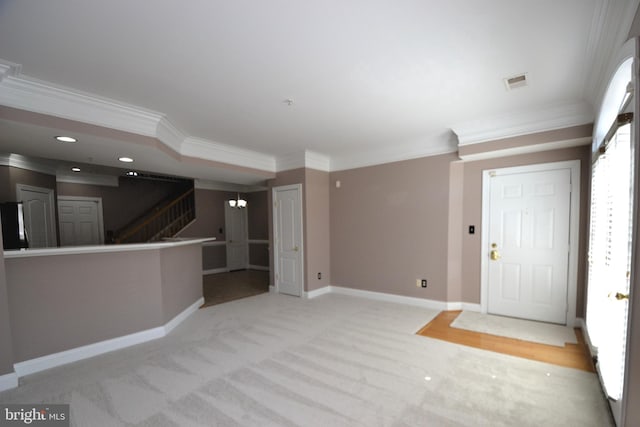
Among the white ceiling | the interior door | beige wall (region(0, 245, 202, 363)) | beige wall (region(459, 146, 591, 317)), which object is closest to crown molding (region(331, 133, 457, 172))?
beige wall (region(459, 146, 591, 317))

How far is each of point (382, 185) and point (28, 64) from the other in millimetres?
4407

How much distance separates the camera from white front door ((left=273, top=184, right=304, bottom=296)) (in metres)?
5.27

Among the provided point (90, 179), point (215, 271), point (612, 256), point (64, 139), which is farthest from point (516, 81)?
point (90, 179)

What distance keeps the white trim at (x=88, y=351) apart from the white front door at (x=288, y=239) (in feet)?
Result: 6.97

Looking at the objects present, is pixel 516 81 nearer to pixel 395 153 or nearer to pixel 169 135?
pixel 395 153

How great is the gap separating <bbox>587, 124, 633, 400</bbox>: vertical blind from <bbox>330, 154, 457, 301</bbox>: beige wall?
5.88 feet

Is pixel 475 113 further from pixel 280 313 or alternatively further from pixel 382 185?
pixel 280 313

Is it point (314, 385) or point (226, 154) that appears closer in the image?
point (314, 385)

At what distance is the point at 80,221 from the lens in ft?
Answer: 21.5

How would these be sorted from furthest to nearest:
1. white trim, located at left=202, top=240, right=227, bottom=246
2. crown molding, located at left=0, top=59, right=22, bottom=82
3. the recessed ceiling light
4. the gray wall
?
white trim, located at left=202, top=240, right=227, bottom=246 → the gray wall → the recessed ceiling light → crown molding, located at left=0, top=59, right=22, bottom=82

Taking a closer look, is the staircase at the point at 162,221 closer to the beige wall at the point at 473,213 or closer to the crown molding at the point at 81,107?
the crown molding at the point at 81,107

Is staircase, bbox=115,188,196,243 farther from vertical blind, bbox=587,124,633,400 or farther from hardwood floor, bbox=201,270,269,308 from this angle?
vertical blind, bbox=587,124,633,400

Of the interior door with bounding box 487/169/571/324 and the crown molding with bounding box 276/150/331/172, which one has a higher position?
the crown molding with bounding box 276/150/331/172

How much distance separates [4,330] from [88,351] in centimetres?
77
